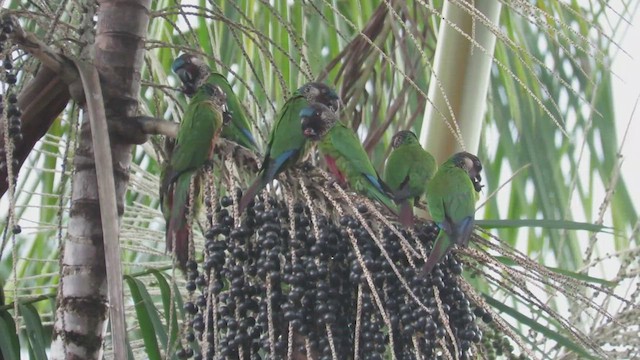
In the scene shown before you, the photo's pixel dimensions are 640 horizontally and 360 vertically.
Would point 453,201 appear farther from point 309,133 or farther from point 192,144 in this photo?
point 192,144

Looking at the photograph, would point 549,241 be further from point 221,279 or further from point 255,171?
point 221,279

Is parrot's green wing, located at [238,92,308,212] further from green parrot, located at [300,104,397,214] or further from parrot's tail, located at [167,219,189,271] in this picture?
parrot's tail, located at [167,219,189,271]

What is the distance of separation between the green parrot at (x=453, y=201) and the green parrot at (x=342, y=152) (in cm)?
7

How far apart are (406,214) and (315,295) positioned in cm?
32

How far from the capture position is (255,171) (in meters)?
1.36

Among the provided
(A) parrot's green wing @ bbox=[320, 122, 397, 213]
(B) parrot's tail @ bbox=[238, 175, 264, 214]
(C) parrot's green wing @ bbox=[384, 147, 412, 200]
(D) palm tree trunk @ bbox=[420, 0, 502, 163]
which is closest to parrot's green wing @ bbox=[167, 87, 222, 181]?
(B) parrot's tail @ bbox=[238, 175, 264, 214]

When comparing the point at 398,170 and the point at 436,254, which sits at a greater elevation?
the point at 398,170

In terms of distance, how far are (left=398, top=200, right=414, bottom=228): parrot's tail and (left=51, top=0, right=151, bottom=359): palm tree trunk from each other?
39 centimetres

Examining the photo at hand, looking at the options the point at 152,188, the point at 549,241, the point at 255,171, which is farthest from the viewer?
the point at 549,241

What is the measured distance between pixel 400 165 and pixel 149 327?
0.54 meters

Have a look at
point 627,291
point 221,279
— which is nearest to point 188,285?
point 221,279

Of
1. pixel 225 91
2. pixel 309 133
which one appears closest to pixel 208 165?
pixel 309 133

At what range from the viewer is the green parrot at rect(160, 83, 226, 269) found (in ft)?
4.48

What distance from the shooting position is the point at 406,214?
1.41 m
